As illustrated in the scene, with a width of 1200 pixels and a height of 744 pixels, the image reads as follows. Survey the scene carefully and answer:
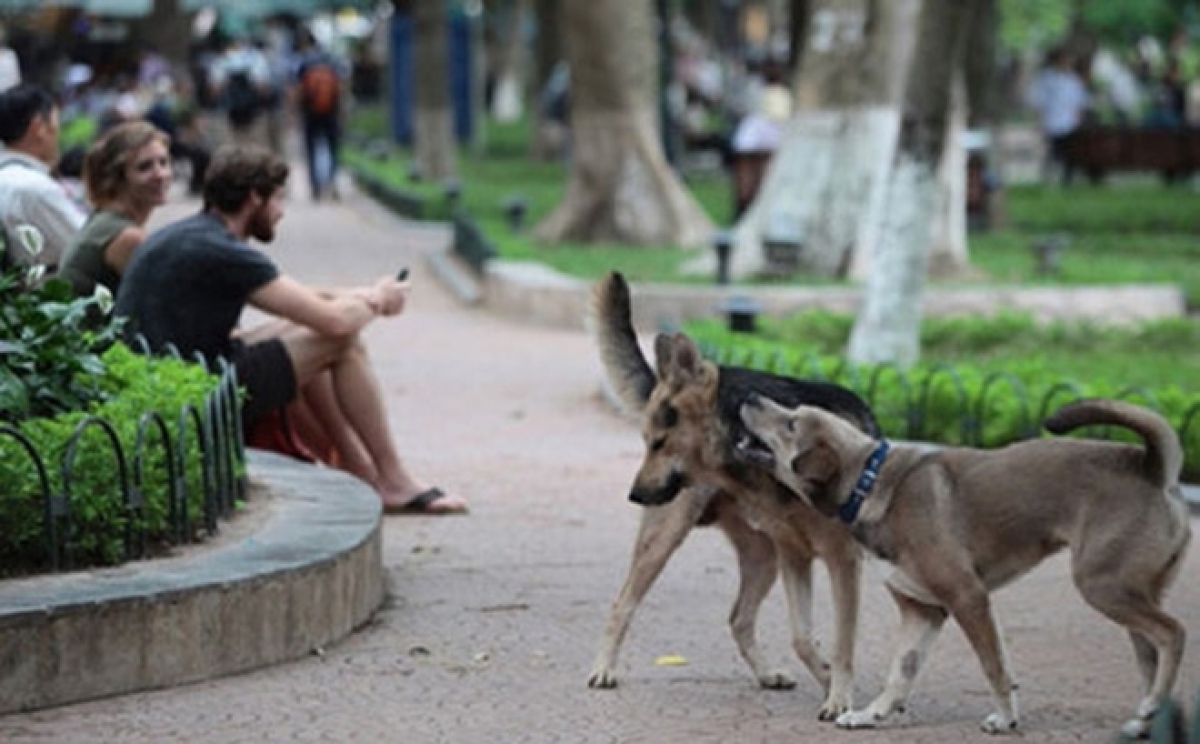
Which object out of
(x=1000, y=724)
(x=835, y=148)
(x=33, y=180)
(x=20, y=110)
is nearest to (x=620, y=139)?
(x=835, y=148)

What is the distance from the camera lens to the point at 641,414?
869 cm

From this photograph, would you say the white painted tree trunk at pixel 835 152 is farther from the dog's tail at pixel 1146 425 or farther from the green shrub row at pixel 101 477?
the dog's tail at pixel 1146 425

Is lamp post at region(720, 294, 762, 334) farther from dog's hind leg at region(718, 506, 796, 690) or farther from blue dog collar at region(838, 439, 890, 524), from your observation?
blue dog collar at region(838, 439, 890, 524)

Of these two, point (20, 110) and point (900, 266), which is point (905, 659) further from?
point (900, 266)

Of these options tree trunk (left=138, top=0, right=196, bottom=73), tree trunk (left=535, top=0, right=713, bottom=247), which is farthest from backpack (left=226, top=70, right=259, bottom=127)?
tree trunk (left=535, top=0, right=713, bottom=247)

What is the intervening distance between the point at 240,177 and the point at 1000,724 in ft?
15.0

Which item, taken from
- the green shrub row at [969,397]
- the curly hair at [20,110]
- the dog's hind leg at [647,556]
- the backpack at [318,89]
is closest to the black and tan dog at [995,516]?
the dog's hind leg at [647,556]

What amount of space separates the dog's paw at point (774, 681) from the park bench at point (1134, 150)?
2821 centimetres

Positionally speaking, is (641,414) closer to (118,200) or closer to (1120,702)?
(1120,702)

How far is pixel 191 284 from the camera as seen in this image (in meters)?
11.1

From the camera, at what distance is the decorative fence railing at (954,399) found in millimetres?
12859

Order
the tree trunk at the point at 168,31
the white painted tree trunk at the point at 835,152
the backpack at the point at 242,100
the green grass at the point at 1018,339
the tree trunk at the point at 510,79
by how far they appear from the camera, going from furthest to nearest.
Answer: the tree trunk at the point at 510,79 → the tree trunk at the point at 168,31 → the backpack at the point at 242,100 → the white painted tree trunk at the point at 835,152 → the green grass at the point at 1018,339

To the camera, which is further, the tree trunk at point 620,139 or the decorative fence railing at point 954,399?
the tree trunk at point 620,139

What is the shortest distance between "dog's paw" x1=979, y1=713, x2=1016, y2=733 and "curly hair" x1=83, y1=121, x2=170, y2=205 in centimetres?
511
